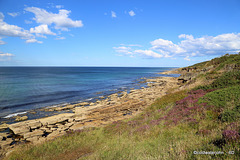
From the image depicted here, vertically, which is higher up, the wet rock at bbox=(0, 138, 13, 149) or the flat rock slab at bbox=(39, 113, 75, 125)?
the flat rock slab at bbox=(39, 113, 75, 125)

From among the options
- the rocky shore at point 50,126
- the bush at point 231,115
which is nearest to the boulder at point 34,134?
the rocky shore at point 50,126

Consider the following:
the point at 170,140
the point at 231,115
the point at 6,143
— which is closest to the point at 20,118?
the point at 6,143

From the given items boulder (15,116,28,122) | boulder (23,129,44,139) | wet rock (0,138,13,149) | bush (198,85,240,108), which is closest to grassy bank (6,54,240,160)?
bush (198,85,240,108)

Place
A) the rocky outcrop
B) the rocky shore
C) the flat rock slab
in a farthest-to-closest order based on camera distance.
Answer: the flat rock slab
the rocky outcrop
the rocky shore

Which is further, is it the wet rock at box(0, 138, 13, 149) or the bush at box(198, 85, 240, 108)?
the wet rock at box(0, 138, 13, 149)

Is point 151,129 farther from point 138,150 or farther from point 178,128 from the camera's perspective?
point 138,150

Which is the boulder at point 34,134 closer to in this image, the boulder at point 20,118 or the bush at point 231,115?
the boulder at point 20,118

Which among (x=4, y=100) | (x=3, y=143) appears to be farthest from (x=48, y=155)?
(x=4, y=100)

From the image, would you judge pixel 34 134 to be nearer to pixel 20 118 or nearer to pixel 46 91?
pixel 20 118

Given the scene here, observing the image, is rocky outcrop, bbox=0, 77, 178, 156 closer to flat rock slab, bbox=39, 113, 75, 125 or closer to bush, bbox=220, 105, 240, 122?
flat rock slab, bbox=39, 113, 75, 125

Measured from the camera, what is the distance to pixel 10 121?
59.9 feet

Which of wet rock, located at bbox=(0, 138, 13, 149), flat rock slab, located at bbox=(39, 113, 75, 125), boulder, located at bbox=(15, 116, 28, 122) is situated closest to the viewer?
wet rock, located at bbox=(0, 138, 13, 149)

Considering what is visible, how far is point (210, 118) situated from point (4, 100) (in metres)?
37.5

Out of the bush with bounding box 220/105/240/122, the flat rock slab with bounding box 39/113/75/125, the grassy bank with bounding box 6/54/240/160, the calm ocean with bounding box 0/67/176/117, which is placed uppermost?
the bush with bounding box 220/105/240/122
